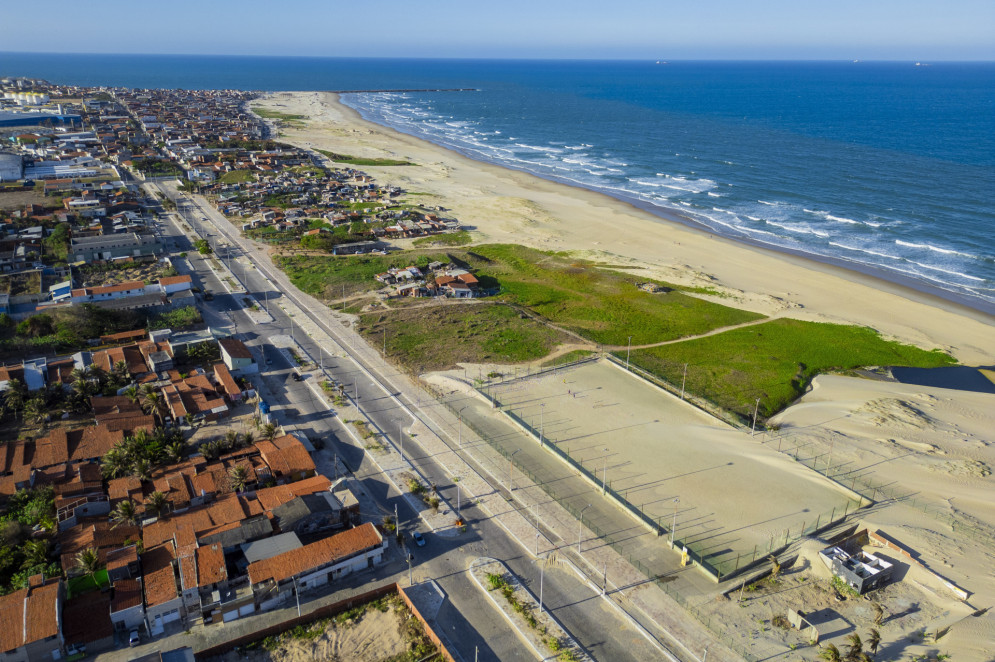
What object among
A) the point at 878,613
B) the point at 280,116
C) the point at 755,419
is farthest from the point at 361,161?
the point at 878,613

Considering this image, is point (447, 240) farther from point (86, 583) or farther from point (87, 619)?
point (87, 619)

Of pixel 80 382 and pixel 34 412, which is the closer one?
pixel 34 412

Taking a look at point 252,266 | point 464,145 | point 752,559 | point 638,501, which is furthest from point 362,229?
point 464,145

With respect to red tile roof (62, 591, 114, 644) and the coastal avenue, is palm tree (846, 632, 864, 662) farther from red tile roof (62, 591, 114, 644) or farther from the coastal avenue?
red tile roof (62, 591, 114, 644)

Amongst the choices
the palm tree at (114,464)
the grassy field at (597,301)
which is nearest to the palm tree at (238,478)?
the palm tree at (114,464)

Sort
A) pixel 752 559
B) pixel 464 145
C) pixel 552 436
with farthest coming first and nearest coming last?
pixel 464 145
pixel 552 436
pixel 752 559

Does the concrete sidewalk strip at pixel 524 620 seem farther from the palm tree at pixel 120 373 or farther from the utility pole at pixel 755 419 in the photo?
the palm tree at pixel 120 373

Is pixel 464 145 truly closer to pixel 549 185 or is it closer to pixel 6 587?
pixel 549 185
